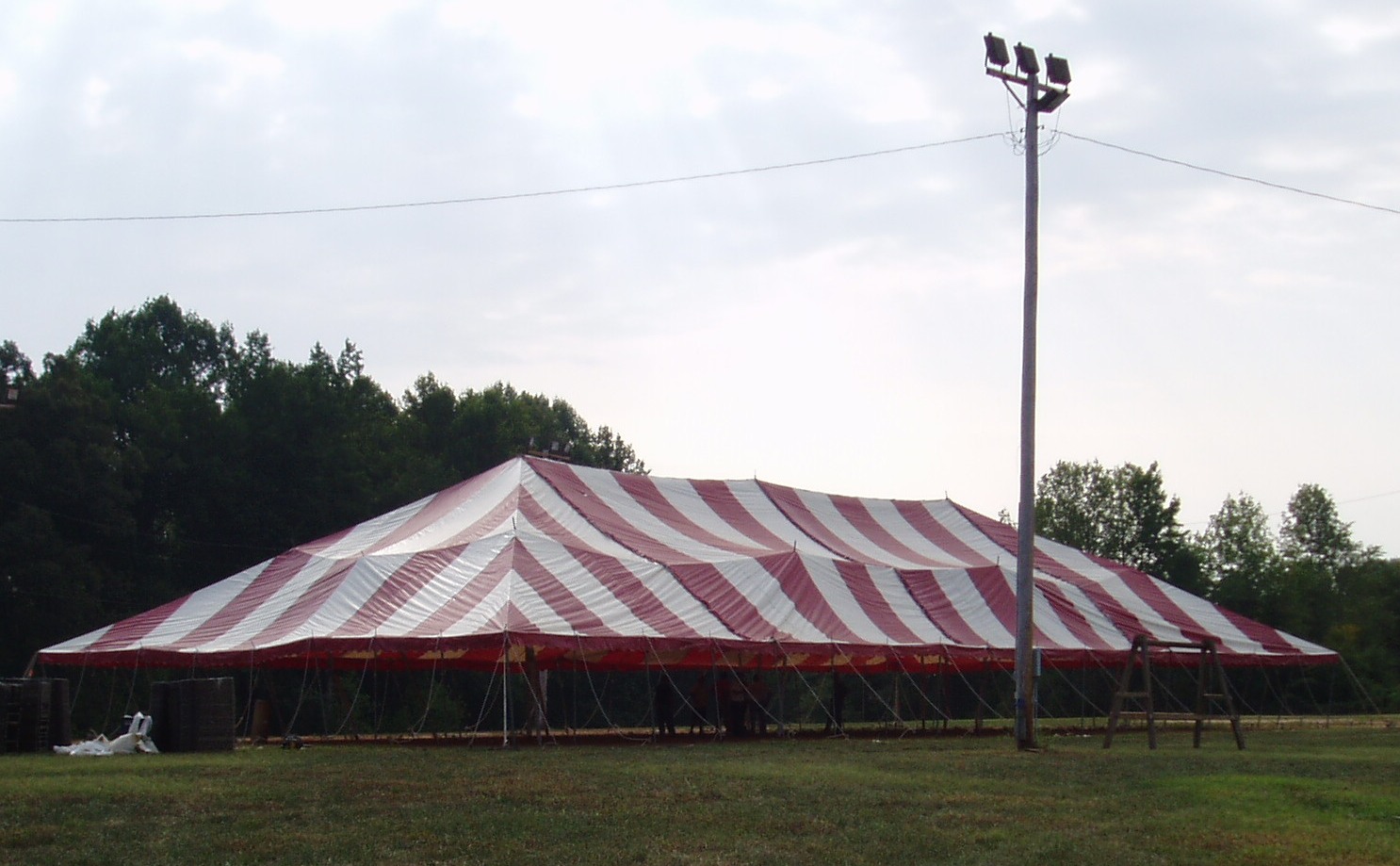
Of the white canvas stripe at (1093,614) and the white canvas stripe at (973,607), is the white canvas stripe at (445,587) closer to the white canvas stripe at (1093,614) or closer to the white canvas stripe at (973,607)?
the white canvas stripe at (973,607)

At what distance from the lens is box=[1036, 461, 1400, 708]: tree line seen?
3678 cm

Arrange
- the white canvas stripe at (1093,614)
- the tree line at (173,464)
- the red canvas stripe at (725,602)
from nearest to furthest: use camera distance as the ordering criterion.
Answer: the red canvas stripe at (725,602) < the white canvas stripe at (1093,614) < the tree line at (173,464)

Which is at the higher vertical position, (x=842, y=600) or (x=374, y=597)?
(x=842, y=600)

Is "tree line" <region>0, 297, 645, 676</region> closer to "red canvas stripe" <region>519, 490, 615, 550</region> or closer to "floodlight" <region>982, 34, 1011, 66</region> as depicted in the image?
"red canvas stripe" <region>519, 490, 615, 550</region>

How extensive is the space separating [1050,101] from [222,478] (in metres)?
26.7

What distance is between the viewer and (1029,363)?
14.7 m

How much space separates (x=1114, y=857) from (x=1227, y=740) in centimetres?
1155

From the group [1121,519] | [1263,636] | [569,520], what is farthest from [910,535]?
[1121,519]

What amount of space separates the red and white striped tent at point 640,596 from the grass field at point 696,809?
374cm

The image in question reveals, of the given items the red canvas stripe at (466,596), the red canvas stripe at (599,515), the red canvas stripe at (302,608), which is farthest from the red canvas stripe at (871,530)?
the red canvas stripe at (302,608)

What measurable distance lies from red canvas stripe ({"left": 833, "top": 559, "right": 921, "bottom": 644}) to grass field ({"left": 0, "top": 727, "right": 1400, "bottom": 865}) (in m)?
6.37

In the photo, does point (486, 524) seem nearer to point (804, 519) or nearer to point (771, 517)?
point (771, 517)

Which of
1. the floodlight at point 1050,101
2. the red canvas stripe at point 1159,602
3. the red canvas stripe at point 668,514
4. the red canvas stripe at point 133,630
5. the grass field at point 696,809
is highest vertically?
the floodlight at point 1050,101

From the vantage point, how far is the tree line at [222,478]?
30859 mm
